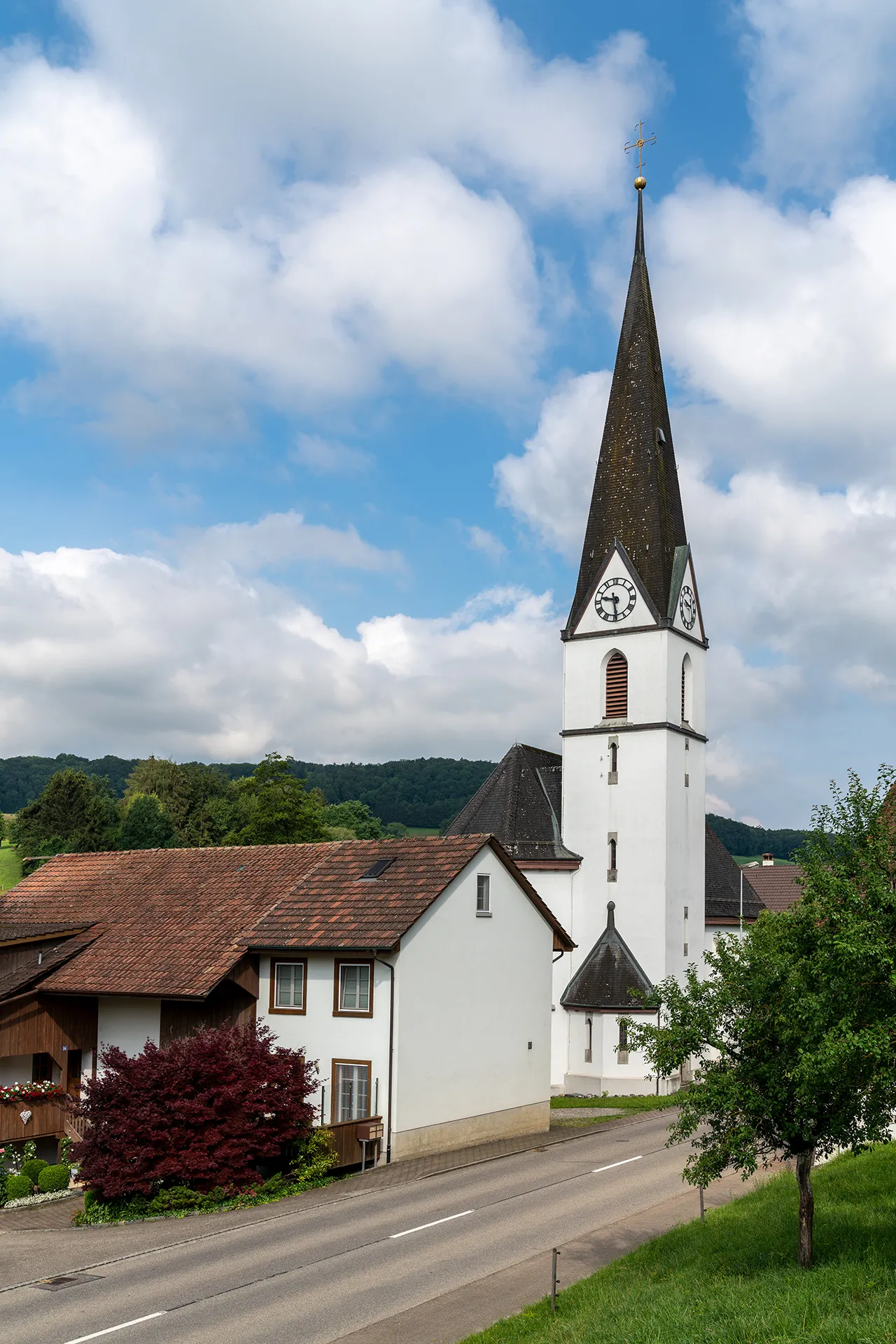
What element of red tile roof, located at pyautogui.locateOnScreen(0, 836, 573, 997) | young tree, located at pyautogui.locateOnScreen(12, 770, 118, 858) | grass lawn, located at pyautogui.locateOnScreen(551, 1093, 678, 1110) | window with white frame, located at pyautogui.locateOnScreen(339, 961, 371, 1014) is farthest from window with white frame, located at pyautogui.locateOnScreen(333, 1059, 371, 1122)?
young tree, located at pyautogui.locateOnScreen(12, 770, 118, 858)

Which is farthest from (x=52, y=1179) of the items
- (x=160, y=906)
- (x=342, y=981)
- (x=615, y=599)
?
(x=615, y=599)

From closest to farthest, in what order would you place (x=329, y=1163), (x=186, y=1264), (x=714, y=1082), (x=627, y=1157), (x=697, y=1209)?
(x=714, y=1082) < (x=186, y=1264) < (x=697, y=1209) < (x=329, y=1163) < (x=627, y=1157)

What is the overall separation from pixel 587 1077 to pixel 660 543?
20.7m

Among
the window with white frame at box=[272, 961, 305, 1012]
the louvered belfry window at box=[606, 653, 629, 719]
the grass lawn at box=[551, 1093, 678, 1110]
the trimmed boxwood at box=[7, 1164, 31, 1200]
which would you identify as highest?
the louvered belfry window at box=[606, 653, 629, 719]

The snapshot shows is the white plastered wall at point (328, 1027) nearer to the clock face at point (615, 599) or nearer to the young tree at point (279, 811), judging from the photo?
the clock face at point (615, 599)

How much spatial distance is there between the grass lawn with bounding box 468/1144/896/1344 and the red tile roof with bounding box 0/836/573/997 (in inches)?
426

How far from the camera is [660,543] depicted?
47.7 m

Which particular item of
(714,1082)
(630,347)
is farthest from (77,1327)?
(630,347)

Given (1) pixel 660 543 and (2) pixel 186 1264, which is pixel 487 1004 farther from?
(1) pixel 660 543

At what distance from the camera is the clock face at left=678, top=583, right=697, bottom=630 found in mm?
48188

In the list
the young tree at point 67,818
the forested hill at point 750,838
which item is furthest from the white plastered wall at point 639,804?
the forested hill at point 750,838

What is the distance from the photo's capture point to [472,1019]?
2864 centimetres

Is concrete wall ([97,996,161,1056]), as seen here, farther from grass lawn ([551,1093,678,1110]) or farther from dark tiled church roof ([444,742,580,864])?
dark tiled church roof ([444,742,580,864])

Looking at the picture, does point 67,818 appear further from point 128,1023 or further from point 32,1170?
point 32,1170
